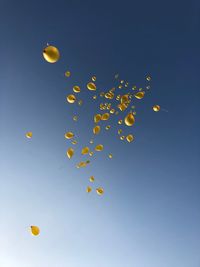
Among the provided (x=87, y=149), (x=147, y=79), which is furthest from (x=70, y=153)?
(x=147, y=79)

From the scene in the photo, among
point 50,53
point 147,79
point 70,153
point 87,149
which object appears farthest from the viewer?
point 147,79

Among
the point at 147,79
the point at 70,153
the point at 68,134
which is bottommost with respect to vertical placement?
the point at 70,153

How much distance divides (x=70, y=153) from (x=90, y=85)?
91.0 inches

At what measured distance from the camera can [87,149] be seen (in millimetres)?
10750

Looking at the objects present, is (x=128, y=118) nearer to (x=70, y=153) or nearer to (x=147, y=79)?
(x=70, y=153)

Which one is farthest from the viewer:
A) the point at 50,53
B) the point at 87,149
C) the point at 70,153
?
the point at 87,149

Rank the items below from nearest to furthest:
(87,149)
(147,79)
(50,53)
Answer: (50,53)
(87,149)
(147,79)

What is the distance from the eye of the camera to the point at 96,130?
10688 mm

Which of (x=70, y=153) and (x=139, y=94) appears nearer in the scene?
(x=70, y=153)

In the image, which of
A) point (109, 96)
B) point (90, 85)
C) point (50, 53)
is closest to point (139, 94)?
point (109, 96)

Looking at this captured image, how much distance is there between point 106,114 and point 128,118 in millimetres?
872

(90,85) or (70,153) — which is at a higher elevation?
(90,85)

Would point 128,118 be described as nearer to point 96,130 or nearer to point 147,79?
point 96,130

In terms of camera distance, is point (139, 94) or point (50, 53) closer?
point (50, 53)
